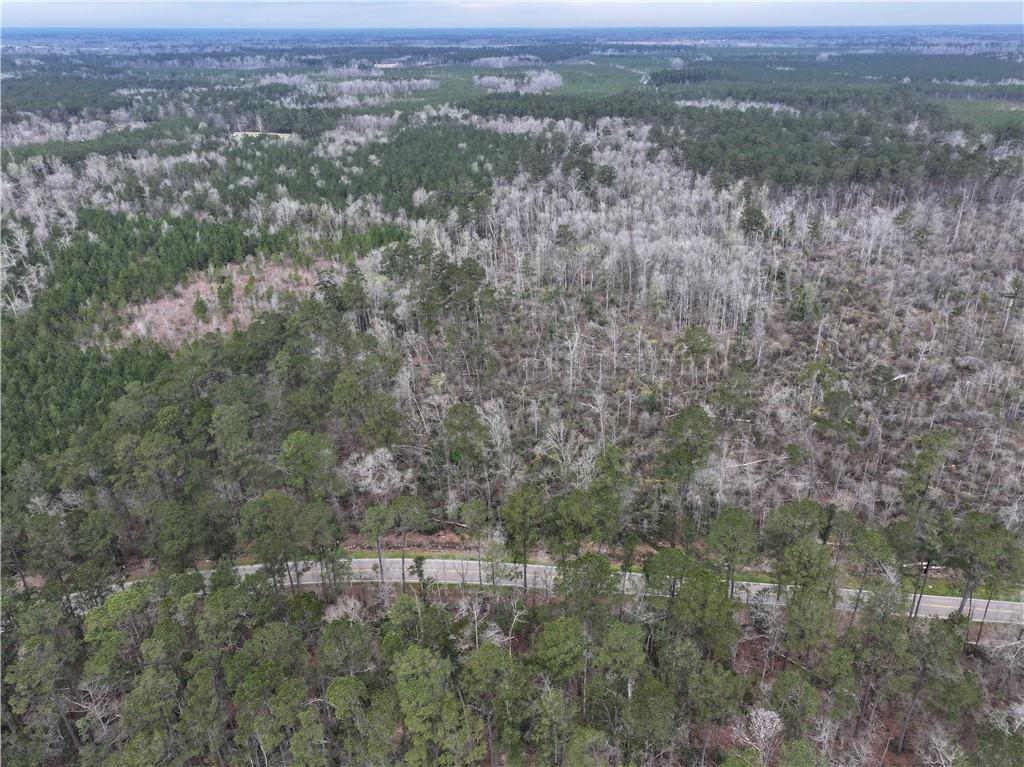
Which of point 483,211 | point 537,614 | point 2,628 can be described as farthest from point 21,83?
point 537,614

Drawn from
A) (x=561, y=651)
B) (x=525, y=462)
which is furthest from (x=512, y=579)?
(x=525, y=462)

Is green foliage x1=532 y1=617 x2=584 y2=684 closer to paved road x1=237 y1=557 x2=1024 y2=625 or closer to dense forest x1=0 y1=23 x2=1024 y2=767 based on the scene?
dense forest x1=0 y1=23 x2=1024 y2=767

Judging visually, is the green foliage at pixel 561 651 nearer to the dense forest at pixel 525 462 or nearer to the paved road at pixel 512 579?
the dense forest at pixel 525 462

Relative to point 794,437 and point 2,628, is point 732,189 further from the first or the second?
point 2,628

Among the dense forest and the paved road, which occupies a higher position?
the dense forest

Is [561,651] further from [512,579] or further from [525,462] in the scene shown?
[525,462]

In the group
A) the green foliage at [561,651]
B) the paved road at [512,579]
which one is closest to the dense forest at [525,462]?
the green foliage at [561,651]

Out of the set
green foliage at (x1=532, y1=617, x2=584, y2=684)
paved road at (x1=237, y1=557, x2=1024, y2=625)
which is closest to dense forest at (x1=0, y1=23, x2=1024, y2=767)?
green foliage at (x1=532, y1=617, x2=584, y2=684)
